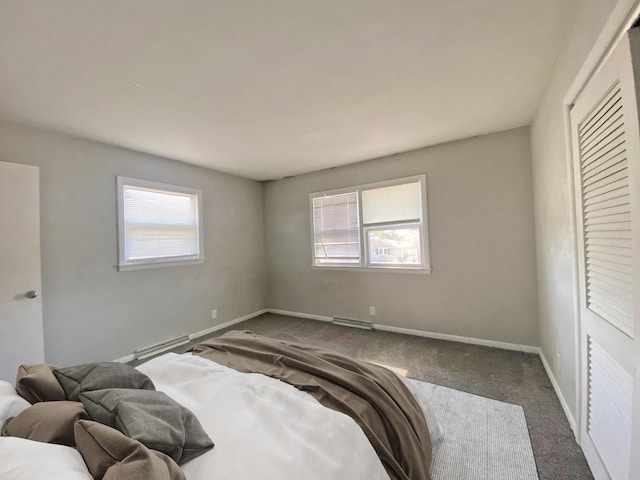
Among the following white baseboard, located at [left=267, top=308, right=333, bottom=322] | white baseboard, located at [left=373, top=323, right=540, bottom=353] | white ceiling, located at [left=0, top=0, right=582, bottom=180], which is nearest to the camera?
white ceiling, located at [left=0, top=0, right=582, bottom=180]

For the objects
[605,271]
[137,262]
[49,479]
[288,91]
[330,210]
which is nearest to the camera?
[49,479]

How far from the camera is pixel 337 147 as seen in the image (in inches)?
132

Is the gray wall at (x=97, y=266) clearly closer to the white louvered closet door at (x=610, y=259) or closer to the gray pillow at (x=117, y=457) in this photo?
the gray pillow at (x=117, y=457)

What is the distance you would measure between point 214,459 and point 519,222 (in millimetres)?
3433

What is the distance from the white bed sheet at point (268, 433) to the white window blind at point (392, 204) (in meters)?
2.85

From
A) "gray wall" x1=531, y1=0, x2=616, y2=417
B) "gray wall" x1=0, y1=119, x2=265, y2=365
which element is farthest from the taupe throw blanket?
"gray wall" x1=0, y1=119, x2=265, y2=365

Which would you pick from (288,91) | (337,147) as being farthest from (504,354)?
(288,91)

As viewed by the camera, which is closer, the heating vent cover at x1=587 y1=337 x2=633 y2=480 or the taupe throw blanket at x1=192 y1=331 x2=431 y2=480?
the heating vent cover at x1=587 y1=337 x2=633 y2=480

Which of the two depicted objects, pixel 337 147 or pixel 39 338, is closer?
pixel 39 338

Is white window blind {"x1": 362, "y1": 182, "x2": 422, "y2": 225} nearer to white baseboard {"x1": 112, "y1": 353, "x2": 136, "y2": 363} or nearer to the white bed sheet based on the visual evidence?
the white bed sheet

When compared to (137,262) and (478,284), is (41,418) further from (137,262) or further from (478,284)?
(478,284)

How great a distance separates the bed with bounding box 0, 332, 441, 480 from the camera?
0.75 m

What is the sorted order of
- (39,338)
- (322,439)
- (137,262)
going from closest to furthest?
(322,439)
(39,338)
(137,262)

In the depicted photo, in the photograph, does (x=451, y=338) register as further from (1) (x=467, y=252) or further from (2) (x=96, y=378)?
(2) (x=96, y=378)
